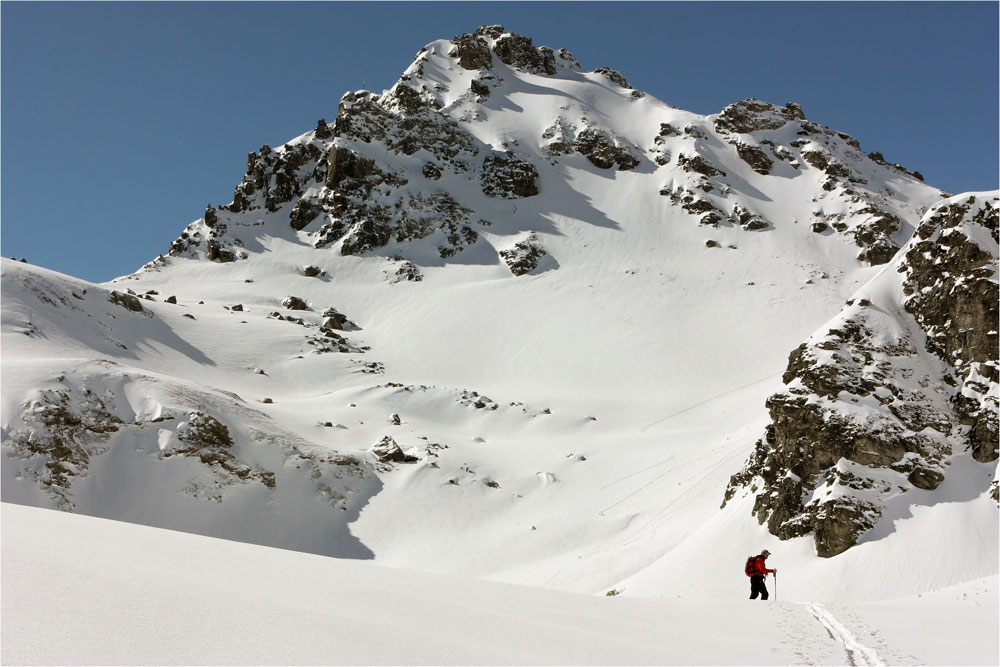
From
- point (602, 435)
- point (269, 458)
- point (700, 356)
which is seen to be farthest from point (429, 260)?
point (269, 458)

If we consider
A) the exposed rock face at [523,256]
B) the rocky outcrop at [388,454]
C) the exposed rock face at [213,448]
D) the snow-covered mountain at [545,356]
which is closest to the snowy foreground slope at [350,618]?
the snow-covered mountain at [545,356]

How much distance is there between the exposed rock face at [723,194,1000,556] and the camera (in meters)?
14.3

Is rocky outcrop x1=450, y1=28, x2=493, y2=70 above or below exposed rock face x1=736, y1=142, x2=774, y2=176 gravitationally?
above

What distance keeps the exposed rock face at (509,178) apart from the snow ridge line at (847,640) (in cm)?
7379

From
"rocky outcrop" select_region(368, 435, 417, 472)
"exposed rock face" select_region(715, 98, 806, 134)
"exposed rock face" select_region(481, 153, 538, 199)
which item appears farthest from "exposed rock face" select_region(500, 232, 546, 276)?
"exposed rock face" select_region(715, 98, 806, 134)

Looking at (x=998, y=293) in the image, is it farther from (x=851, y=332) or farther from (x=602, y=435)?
(x=602, y=435)

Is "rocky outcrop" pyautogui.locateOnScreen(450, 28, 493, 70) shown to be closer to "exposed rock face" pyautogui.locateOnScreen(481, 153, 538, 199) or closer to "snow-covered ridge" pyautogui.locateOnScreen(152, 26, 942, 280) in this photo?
"snow-covered ridge" pyautogui.locateOnScreen(152, 26, 942, 280)

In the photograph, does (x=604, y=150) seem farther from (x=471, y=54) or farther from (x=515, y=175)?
(x=471, y=54)

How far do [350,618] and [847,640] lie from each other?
21.9ft

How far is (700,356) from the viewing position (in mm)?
47531

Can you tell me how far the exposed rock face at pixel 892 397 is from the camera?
1434cm

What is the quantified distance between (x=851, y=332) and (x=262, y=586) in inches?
637

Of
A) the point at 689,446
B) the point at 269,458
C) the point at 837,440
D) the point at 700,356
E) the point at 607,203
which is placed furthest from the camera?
the point at 607,203

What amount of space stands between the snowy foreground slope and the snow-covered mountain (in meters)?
5.34
